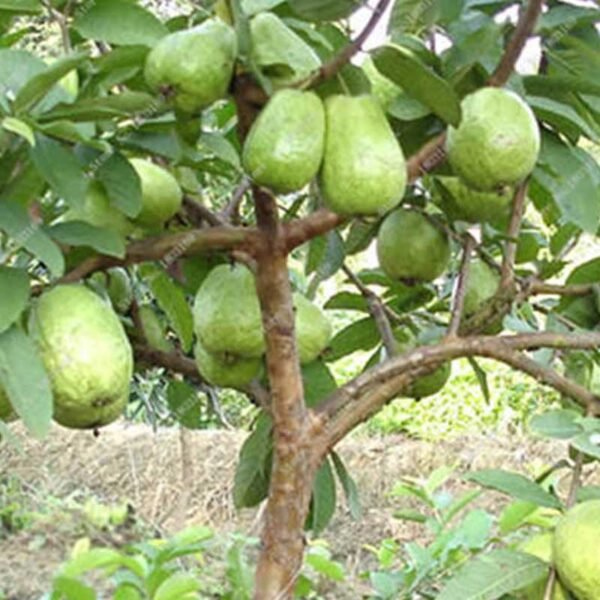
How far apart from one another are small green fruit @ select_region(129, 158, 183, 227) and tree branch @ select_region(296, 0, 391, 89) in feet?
0.57

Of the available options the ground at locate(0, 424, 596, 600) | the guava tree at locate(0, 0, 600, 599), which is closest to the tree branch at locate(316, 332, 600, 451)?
the guava tree at locate(0, 0, 600, 599)

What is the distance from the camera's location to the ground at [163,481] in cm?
430

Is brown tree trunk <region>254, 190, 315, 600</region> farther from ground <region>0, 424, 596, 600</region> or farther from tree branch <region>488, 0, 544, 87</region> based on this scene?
ground <region>0, 424, 596, 600</region>

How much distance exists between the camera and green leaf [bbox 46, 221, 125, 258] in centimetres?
73

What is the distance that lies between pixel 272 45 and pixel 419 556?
2.78 ft

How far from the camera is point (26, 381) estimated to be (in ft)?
2.19

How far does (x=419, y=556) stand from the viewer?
1.40 metres

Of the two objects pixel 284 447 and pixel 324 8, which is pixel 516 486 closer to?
pixel 284 447

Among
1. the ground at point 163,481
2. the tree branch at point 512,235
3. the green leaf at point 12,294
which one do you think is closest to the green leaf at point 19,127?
the green leaf at point 12,294

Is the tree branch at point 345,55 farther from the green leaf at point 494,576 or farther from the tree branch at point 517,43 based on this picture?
the green leaf at point 494,576

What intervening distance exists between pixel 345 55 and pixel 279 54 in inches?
1.9

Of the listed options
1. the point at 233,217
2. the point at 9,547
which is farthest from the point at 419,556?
the point at 9,547

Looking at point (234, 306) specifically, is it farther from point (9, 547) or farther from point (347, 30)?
point (9, 547)

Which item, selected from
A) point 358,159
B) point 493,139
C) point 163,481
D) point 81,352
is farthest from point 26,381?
point 163,481
